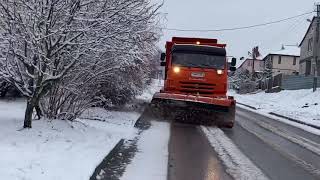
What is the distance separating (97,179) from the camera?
846 cm

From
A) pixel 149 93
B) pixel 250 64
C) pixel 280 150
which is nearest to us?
pixel 280 150

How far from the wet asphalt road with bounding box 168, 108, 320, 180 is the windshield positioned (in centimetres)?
273

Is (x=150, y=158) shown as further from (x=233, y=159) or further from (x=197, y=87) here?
(x=197, y=87)

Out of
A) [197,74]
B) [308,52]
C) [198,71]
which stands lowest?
[197,74]

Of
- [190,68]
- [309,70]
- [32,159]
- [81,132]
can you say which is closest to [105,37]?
[81,132]

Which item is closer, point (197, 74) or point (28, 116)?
point (28, 116)

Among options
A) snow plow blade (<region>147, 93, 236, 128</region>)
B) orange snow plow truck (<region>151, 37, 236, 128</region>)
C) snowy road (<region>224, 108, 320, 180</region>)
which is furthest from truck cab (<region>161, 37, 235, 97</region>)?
snowy road (<region>224, 108, 320, 180</region>)

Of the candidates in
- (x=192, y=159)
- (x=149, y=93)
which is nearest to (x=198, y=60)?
(x=192, y=159)

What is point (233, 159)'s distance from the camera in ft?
37.9

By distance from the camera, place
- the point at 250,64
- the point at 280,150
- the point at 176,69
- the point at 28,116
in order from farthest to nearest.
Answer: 1. the point at 250,64
2. the point at 176,69
3. the point at 280,150
4. the point at 28,116

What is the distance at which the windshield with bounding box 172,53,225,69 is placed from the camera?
811 inches

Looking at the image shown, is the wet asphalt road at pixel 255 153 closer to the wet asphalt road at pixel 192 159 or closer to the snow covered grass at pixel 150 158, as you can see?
the wet asphalt road at pixel 192 159

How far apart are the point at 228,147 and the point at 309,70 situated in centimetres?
5813

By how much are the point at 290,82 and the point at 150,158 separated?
47269mm
